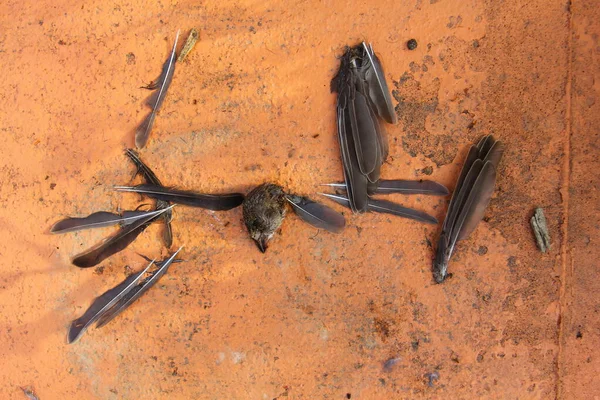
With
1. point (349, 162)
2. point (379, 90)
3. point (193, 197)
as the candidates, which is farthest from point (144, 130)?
point (379, 90)

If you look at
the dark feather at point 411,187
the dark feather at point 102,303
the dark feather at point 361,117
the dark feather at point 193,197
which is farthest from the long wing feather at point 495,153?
the dark feather at point 102,303

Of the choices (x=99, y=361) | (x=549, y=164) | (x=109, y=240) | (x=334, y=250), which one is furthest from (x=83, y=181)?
(x=549, y=164)

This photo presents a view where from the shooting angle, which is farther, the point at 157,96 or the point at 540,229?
the point at 157,96

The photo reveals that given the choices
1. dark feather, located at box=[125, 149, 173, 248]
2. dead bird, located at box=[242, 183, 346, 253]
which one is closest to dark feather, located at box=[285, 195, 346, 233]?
dead bird, located at box=[242, 183, 346, 253]

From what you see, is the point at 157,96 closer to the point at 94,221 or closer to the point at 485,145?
the point at 94,221

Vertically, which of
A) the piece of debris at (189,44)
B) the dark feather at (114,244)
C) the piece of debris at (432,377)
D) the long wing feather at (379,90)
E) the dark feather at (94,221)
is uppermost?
the piece of debris at (189,44)

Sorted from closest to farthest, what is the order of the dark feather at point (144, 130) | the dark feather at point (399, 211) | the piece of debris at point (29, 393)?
the dark feather at point (399, 211)
the dark feather at point (144, 130)
the piece of debris at point (29, 393)

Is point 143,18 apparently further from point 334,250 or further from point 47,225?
point 334,250

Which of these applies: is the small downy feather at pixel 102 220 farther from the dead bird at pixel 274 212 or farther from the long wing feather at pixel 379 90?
the long wing feather at pixel 379 90
